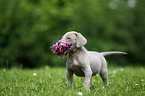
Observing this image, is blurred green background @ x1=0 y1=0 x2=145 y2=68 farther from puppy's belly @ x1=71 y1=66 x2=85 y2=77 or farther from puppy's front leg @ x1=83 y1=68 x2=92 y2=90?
puppy's front leg @ x1=83 y1=68 x2=92 y2=90

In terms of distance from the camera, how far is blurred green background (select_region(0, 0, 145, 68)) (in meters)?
21.4

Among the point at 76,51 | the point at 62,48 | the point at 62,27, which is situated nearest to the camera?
the point at 62,48

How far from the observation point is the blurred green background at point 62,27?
2141 cm

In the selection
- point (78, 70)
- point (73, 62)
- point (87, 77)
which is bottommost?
point (87, 77)

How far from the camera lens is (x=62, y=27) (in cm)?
2480

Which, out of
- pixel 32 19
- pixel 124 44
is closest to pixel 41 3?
pixel 32 19

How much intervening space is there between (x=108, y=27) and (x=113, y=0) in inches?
239

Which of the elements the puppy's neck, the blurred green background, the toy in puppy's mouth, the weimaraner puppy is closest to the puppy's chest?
the weimaraner puppy

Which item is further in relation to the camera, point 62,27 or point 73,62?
point 62,27

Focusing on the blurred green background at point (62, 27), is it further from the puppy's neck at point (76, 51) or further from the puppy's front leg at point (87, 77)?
the puppy's front leg at point (87, 77)

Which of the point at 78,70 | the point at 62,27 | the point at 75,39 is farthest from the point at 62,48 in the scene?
the point at 62,27

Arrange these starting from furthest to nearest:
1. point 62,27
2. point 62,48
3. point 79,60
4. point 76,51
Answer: point 62,27 < point 76,51 < point 79,60 < point 62,48

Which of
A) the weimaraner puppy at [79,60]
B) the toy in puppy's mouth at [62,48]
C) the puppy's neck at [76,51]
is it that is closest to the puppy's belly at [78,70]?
the weimaraner puppy at [79,60]

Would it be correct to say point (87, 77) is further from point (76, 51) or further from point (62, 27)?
point (62, 27)
